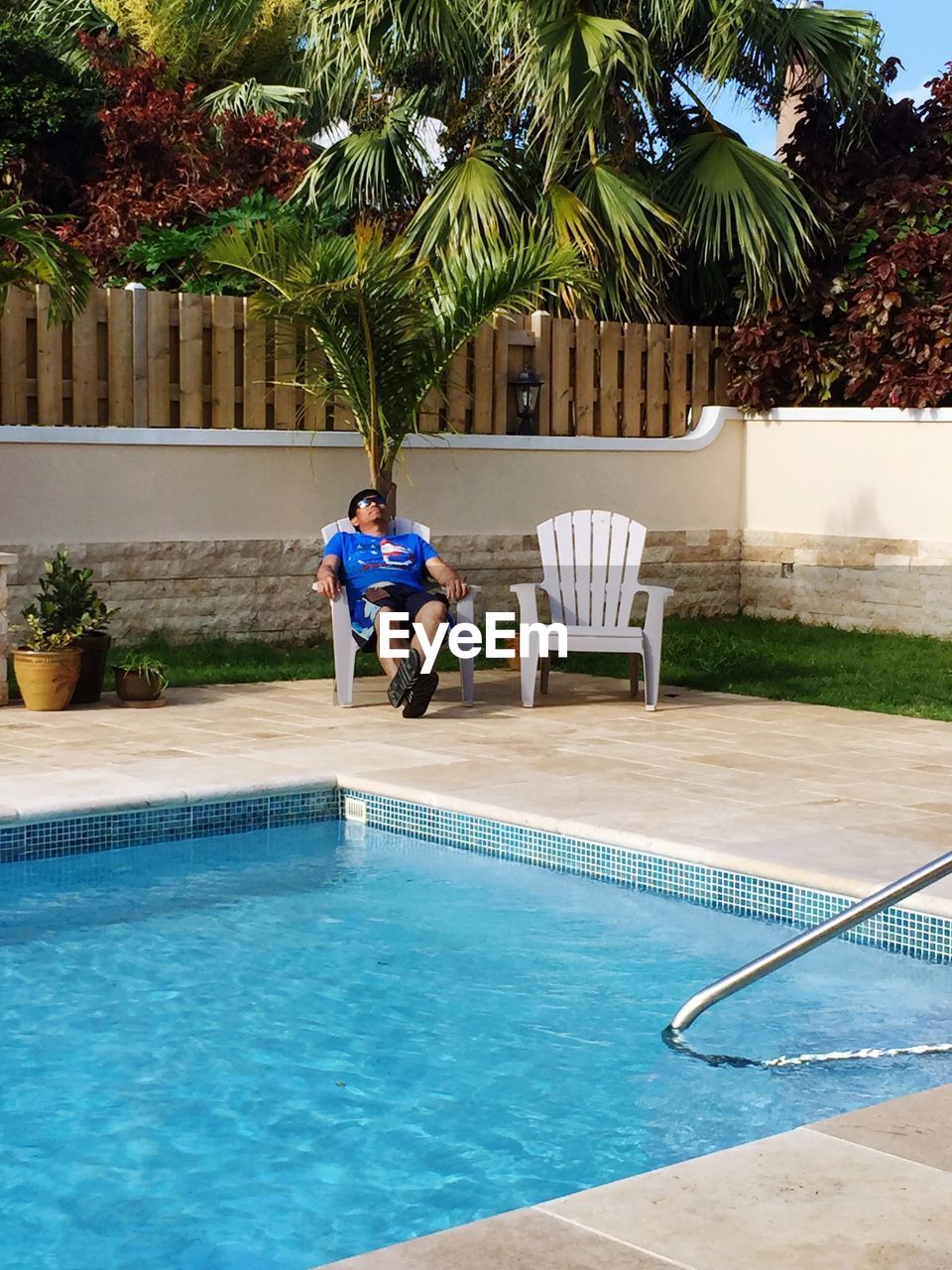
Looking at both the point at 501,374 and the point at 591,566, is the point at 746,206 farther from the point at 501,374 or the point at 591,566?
the point at 591,566

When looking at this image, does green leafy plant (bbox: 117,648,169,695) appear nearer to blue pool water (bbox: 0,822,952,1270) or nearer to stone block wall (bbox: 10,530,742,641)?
stone block wall (bbox: 10,530,742,641)

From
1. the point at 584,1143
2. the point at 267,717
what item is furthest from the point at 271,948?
the point at 267,717

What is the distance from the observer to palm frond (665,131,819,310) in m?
11.7

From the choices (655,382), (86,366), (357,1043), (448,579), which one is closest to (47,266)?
(86,366)

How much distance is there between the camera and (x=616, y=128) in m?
12.1

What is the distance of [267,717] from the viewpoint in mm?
8148

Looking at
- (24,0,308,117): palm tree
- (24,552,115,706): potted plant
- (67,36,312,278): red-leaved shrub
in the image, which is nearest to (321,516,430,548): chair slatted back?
(24,552,115,706): potted plant

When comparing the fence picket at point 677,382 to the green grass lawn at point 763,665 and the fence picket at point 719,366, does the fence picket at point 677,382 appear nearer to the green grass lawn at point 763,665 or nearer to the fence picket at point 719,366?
the fence picket at point 719,366

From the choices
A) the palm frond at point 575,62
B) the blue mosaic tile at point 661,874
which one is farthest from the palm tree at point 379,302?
the blue mosaic tile at point 661,874

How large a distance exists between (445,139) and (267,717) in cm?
664

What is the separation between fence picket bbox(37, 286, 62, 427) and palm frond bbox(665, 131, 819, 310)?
454 centimetres

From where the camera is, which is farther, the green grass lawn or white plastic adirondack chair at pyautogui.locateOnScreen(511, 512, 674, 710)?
the green grass lawn

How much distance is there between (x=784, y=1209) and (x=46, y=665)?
606 centimetres

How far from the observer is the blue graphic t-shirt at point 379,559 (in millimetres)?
8586
